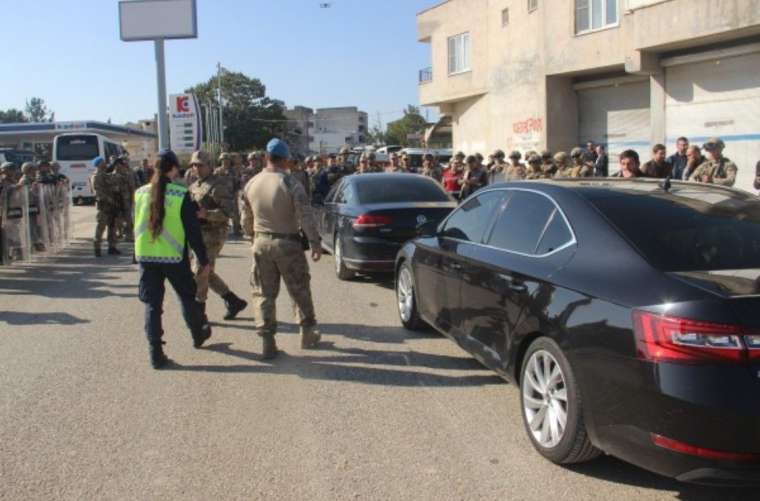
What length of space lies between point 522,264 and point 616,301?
1.05 meters

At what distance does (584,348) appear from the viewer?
149 inches

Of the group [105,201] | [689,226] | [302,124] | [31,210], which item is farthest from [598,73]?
[302,124]

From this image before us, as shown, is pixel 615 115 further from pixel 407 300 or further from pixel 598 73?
pixel 407 300

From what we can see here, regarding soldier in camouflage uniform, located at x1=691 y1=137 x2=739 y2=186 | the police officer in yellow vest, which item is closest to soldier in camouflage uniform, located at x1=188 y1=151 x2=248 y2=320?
the police officer in yellow vest

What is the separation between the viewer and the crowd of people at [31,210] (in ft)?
38.4

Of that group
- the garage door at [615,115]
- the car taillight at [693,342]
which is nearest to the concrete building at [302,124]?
the garage door at [615,115]

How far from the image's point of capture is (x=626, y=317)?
139 inches

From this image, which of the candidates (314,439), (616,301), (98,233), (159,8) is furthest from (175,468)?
(159,8)

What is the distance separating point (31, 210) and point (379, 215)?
7004 mm

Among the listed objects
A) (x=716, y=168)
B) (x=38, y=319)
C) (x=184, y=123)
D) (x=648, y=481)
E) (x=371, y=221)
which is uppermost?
(x=184, y=123)

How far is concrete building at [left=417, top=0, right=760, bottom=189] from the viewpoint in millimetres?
16484

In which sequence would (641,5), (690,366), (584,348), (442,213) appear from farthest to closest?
(641,5)
(442,213)
(584,348)
(690,366)

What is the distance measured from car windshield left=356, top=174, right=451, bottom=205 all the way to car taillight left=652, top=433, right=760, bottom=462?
692cm

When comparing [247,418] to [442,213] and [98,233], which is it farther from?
[98,233]
